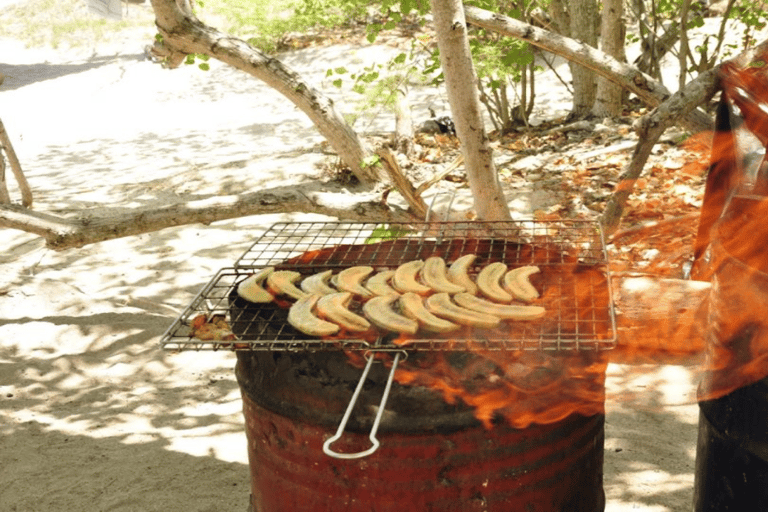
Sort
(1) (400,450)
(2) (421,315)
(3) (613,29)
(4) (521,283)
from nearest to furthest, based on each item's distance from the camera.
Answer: (1) (400,450)
(2) (421,315)
(4) (521,283)
(3) (613,29)

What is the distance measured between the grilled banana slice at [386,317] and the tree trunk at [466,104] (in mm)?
2261

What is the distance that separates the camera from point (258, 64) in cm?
570

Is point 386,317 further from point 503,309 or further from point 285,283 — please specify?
point 285,283

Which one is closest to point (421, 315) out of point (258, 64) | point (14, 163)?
point (258, 64)

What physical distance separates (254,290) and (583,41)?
8.77 metres

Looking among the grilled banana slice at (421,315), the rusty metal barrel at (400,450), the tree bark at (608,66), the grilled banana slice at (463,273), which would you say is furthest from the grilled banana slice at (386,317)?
the tree bark at (608,66)

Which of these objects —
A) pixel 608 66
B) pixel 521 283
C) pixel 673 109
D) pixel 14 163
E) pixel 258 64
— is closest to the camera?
pixel 521 283

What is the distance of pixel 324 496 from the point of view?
278cm

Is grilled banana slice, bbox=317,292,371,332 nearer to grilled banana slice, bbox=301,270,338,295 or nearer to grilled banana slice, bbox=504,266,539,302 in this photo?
grilled banana slice, bbox=301,270,338,295

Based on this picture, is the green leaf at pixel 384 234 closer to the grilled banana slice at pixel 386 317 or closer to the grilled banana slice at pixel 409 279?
the grilled banana slice at pixel 409 279

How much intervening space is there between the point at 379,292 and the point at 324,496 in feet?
2.38

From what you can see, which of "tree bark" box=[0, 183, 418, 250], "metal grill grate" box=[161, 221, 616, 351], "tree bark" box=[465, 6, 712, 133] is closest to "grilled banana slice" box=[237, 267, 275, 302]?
"metal grill grate" box=[161, 221, 616, 351]

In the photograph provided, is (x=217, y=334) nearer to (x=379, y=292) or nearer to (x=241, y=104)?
(x=379, y=292)

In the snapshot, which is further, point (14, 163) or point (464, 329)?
point (14, 163)
